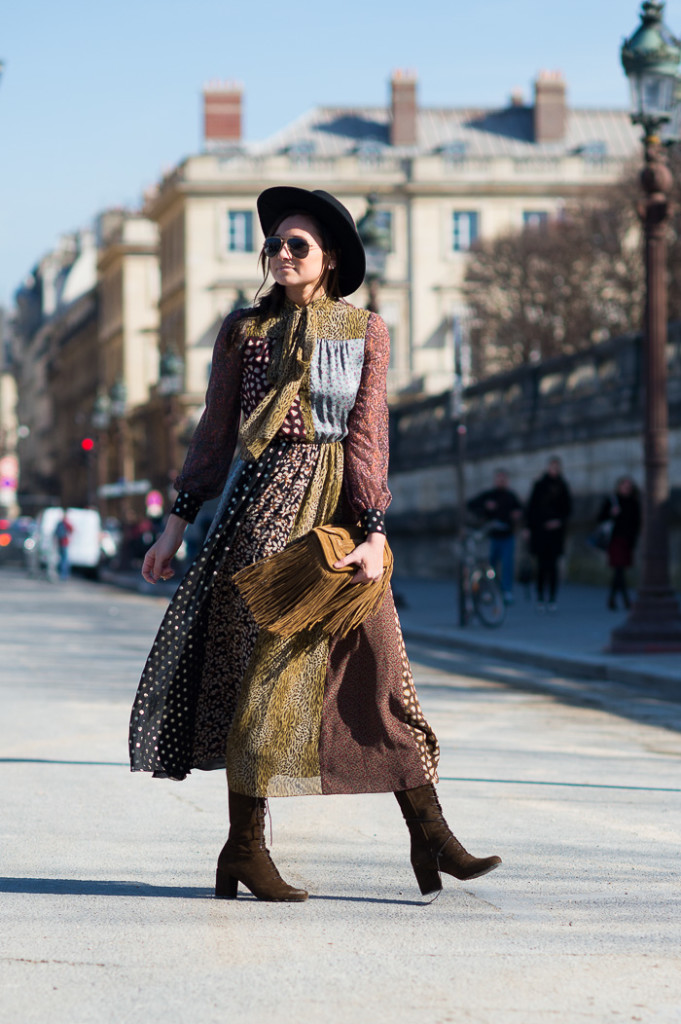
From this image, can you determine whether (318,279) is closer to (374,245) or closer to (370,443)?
(370,443)

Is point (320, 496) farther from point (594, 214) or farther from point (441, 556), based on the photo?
point (594, 214)

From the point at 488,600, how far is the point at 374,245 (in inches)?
179

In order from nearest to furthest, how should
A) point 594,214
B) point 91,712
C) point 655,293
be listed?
point 91,712, point 655,293, point 594,214

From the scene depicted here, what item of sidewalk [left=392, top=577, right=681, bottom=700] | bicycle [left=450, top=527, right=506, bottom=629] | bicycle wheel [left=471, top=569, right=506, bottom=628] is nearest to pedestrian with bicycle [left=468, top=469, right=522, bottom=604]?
sidewalk [left=392, top=577, right=681, bottom=700]

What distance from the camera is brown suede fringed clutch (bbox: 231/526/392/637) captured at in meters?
4.47

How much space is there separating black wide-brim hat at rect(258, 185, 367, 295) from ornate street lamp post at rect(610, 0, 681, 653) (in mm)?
9013

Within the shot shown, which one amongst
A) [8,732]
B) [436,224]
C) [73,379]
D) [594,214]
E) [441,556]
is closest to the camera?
[8,732]

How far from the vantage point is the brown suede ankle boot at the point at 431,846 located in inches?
184

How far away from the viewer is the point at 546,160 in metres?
68.1

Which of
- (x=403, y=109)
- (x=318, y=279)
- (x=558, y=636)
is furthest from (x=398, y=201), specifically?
(x=318, y=279)

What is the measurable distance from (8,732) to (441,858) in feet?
16.5

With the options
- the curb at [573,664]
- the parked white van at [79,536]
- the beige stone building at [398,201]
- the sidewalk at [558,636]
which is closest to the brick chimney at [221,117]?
the beige stone building at [398,201]

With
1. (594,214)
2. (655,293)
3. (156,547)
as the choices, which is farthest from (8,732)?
(594,214)

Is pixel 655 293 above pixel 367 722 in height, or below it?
above
